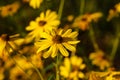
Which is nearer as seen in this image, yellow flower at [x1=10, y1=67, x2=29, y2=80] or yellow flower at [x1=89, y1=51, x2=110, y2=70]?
yellow flower at [x1=10, y1=67, x2=29, y2=80]

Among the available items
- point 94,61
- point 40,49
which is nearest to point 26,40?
point 94,61

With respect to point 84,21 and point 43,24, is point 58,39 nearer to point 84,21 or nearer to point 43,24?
point 43,24

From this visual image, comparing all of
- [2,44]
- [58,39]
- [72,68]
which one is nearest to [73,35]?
[58,39]

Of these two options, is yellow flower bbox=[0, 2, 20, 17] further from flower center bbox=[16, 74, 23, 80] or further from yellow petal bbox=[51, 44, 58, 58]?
yellow petal bbox=[51, 44, 58, 58]

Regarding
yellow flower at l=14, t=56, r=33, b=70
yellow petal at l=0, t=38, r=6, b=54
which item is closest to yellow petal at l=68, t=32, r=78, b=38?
yellow petal at l=0, t=38, r=6, b=54

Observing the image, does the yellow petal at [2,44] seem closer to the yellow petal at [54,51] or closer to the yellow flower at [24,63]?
the yellow petal at [54,51]

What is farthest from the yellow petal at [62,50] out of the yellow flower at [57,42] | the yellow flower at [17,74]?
the yellow flower at [17,74]
